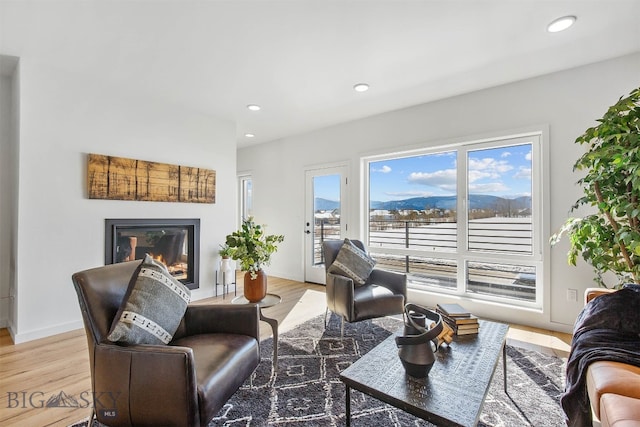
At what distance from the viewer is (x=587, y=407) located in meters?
1.38

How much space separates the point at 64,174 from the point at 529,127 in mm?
4603

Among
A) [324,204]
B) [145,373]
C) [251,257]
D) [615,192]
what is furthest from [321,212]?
[145,373]

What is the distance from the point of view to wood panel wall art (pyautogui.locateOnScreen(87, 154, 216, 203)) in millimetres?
3049

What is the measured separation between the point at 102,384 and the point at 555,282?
141 inches

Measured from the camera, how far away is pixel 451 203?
3.57 meters

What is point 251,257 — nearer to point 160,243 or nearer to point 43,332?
point 160,243

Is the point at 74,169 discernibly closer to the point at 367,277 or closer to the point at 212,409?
the point at 212,409

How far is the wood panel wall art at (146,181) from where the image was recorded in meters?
3.05

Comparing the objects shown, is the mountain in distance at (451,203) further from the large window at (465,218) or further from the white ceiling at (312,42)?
the white ceiling at (312,42)

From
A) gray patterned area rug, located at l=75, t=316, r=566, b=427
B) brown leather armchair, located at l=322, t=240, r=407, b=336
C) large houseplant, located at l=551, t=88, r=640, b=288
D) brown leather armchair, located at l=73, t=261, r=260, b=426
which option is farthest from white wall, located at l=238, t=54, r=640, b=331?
brown leather armchair, located at l=73, t=261, r=260, b=426

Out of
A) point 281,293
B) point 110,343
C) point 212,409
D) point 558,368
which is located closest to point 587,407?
point 558,368

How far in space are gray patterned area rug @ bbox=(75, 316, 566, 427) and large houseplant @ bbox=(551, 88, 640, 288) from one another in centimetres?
88

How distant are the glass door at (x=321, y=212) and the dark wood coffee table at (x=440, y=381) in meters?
2.87

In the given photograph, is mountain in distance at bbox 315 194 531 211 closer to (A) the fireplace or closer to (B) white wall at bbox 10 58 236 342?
(A) the fireplace
